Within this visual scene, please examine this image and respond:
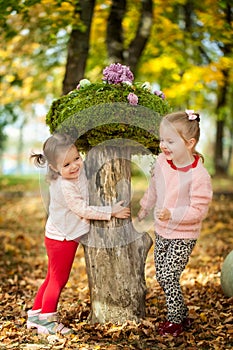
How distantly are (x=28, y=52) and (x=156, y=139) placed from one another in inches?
276

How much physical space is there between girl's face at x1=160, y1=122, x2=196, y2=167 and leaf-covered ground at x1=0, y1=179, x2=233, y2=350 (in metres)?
1.39

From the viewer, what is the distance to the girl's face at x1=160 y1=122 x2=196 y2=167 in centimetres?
437

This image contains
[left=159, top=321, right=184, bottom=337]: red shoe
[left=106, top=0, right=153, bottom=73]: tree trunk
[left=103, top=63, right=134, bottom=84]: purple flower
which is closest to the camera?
[left=103, top=63, right=134, bottom=84]: purple flower

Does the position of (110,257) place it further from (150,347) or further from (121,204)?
(150,347)

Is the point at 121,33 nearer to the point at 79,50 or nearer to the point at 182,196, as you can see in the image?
the point at 79,50

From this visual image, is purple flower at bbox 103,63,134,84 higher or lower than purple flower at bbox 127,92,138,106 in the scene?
higher

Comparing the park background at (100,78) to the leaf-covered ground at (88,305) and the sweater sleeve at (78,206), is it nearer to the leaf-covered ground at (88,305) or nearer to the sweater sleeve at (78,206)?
the leaf-covered ground at (88,305)

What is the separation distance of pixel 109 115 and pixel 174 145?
548mm

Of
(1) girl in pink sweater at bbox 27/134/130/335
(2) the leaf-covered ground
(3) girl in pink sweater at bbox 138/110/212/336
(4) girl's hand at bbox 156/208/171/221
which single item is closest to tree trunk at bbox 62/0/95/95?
(2) the leaf-covered ground

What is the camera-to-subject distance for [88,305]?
5.45 m

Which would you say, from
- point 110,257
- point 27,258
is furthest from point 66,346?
point 27,258

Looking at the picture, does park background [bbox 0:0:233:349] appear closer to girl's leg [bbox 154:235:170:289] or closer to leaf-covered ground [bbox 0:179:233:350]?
leaf-covered ground [bbox 0:179:233:350]

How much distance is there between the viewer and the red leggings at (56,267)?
4566 millimetres

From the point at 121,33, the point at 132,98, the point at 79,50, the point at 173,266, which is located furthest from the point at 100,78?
the point at 173,266
